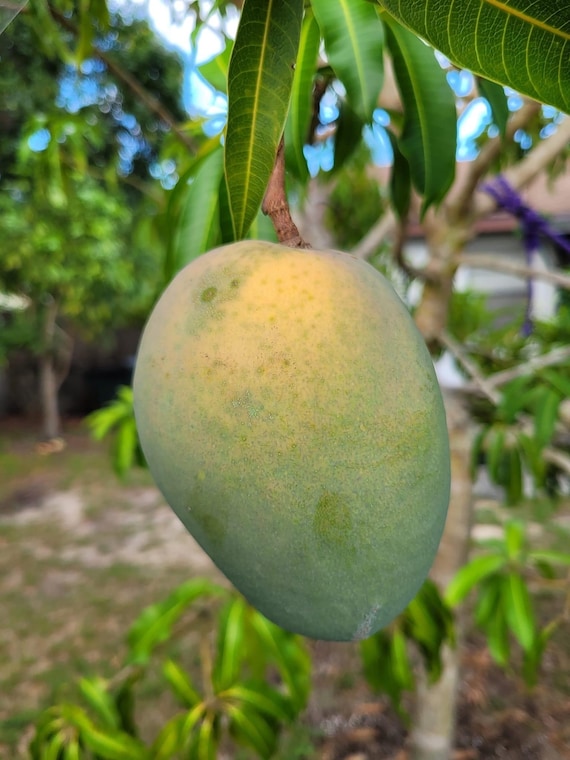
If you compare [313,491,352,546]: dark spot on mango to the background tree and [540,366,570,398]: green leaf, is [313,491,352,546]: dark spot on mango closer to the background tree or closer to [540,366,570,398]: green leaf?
the background tree

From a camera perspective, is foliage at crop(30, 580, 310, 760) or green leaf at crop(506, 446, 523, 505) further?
green leaf at crop(506, 446, 523, 505)

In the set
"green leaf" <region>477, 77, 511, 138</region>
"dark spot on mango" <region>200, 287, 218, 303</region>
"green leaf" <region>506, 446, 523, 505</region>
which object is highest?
"green leaf" <region>477, 77, 511, 138</region>

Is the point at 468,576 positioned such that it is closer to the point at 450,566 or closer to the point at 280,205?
the point at 450,566

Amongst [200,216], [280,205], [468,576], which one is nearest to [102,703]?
[468,576]

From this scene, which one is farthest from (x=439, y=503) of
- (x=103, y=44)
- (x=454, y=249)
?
(x=103, y=44)

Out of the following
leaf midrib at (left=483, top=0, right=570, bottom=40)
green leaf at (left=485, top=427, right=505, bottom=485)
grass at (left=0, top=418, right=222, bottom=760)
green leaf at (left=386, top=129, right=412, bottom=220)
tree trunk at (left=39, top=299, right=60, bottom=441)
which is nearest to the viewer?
leaf midrib at (left=483, top=0, right=570, bottom=40)

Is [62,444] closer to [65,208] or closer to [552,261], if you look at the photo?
[65,208]

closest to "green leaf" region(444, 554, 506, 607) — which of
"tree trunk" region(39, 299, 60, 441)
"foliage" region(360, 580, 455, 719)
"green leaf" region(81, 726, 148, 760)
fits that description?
"foliage" region(360, 580, 455, 719)
